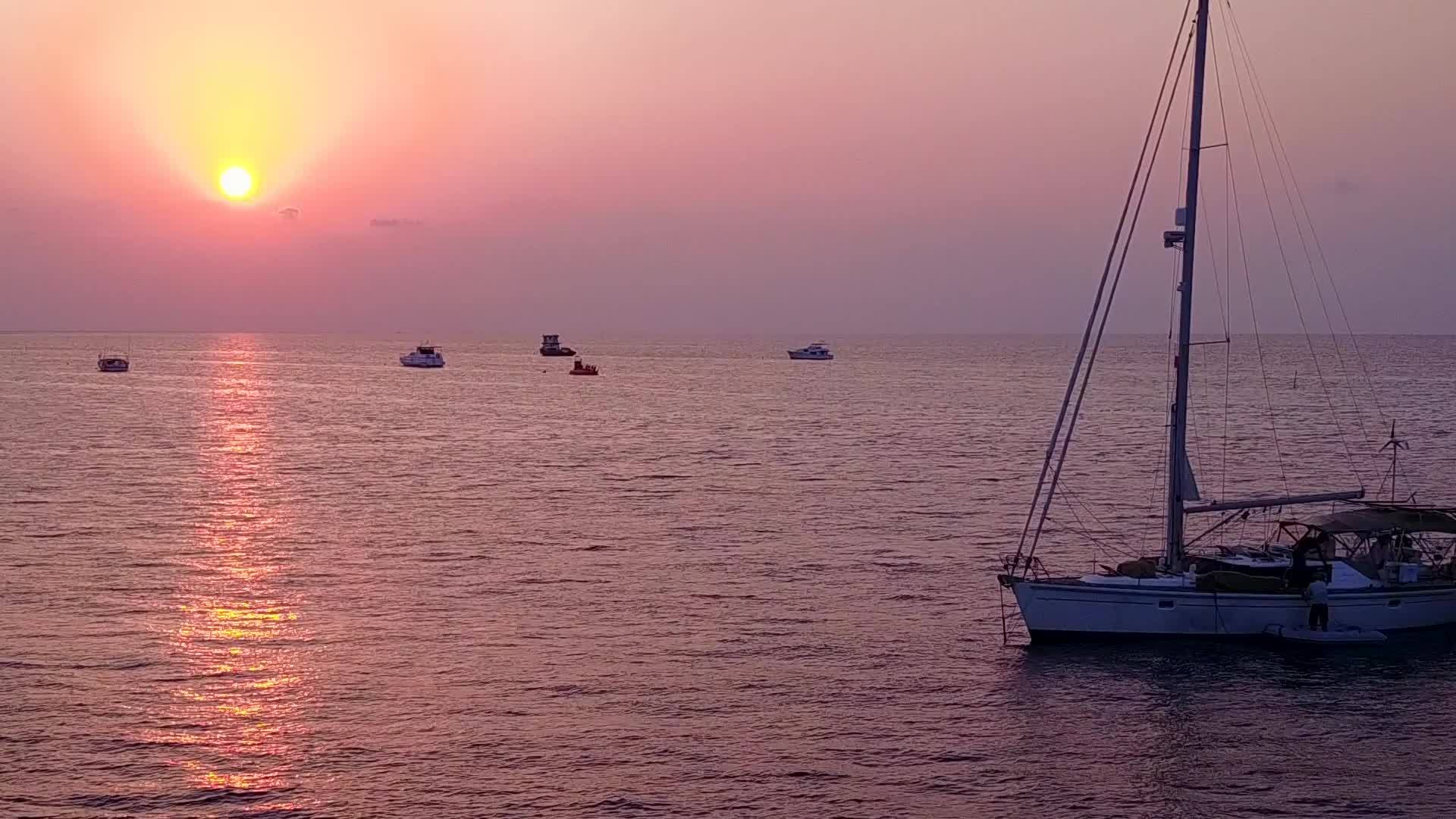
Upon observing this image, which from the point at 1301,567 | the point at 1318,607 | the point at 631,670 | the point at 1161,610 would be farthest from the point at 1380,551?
the point at 631,670

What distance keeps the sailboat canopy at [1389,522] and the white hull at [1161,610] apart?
6.94 ft

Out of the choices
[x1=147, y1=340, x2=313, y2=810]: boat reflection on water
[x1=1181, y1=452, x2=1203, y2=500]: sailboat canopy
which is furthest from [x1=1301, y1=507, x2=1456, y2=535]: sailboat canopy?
[x1=147, y1=340, x2=313, y2=810]: boat reflection on water

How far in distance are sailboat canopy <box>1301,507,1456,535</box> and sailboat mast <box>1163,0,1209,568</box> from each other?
14.7 feet

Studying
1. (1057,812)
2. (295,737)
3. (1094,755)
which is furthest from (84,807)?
(1094,755)

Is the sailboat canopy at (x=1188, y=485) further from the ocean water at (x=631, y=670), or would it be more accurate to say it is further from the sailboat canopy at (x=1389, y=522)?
the ocean water at (x=631, y=670)

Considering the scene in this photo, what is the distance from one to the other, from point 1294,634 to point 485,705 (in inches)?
949

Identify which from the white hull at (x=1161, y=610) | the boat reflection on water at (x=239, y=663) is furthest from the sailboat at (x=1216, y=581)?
the boat reflection on water at (x=239, y=663)

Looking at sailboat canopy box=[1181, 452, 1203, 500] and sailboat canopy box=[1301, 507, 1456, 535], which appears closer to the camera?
sailboat canopy box=[1181, 452, 1203, 500]

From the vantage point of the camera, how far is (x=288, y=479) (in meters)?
90.1

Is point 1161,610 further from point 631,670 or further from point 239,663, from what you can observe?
point 239,663

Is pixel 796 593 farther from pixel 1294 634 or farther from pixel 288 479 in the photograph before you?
pixel 288 479

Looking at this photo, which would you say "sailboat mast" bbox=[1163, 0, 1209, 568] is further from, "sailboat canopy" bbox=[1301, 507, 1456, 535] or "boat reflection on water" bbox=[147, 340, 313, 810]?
"boat reflection on water" bbox=[147, 340, 313, 810]

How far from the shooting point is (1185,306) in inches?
1764

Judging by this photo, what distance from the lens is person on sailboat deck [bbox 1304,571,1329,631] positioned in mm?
44188
